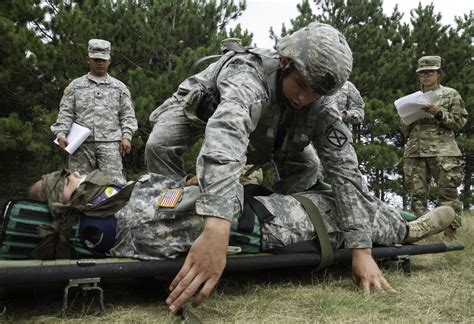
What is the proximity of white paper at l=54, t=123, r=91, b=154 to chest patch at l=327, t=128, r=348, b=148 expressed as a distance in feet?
9.19

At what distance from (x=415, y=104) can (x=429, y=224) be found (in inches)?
75.3

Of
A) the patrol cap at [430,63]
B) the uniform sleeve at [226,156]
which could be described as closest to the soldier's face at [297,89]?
the uniform sleeve at [226,156]

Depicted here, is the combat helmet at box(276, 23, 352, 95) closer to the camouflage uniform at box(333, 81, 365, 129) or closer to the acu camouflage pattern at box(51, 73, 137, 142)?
the camouflage uniform at box(333, 81, 365, 129)

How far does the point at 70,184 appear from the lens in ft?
7.41

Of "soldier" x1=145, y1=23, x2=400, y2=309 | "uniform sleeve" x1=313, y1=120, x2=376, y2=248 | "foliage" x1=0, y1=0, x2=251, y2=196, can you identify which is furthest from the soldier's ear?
"foliage" x1=0, y1=0, x2=251, y2=196

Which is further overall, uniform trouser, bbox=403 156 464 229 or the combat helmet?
uniform trouser, bbox=403 156 464 229

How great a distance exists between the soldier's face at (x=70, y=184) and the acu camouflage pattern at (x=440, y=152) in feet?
12.7

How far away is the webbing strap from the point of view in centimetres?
249

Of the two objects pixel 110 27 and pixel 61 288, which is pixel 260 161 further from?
pixel 110 27

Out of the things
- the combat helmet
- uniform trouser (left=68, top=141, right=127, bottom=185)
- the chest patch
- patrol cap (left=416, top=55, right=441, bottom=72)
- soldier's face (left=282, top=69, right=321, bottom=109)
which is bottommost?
uniform trouser (left=68, top=141, right=127, bottom=185)

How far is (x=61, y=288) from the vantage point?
224 centimetres

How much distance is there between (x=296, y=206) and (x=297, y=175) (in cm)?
76

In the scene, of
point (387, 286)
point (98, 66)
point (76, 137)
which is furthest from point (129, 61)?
point (387, 286)

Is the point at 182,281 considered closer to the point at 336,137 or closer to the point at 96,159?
the point at 336,137
